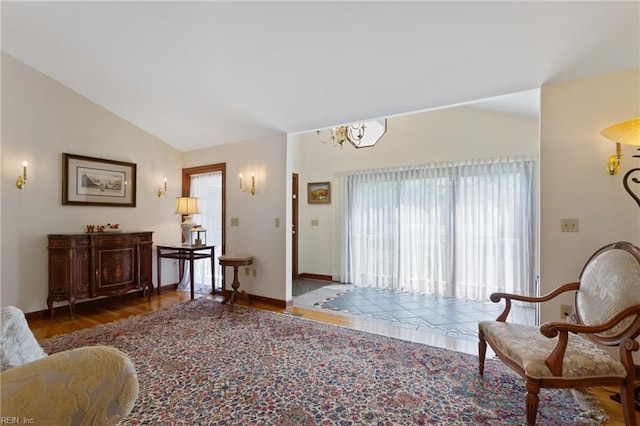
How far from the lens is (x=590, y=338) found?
2.06 meters

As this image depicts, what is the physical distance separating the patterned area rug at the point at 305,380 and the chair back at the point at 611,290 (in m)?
0.56

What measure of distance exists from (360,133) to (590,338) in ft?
9.94

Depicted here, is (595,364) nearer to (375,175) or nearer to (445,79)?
(445,79)

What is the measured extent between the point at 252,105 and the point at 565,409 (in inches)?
152

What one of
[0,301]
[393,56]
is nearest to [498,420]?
[393,56]

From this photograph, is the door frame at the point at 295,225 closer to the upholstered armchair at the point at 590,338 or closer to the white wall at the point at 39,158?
the white wall at the point at 39,158

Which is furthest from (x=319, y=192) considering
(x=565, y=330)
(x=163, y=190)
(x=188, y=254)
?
(x=565, y=330)

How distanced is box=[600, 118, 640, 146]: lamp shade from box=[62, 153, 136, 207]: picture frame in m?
5.40

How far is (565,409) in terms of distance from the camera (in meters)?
1.82

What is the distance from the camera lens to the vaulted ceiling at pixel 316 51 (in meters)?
2.07

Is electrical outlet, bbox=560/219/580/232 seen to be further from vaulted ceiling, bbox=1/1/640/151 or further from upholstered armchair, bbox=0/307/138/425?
upholstered armchair, bbox=0/307/138/425

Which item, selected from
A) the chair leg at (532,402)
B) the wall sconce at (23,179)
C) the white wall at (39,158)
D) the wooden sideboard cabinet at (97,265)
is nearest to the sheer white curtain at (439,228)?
the chair leg at (532,402)

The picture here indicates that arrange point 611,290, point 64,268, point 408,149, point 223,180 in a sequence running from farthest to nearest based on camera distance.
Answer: point 408,149 → point 223,180 → point 64,268 → point 611,290

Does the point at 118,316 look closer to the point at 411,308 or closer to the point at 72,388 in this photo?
the point at 72,388
